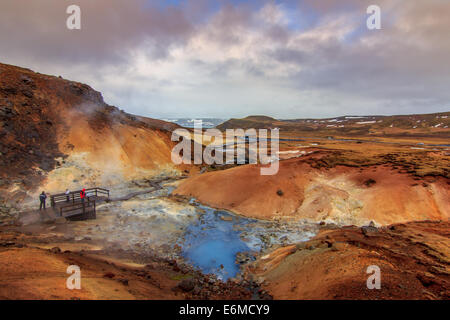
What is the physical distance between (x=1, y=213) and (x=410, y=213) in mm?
31661

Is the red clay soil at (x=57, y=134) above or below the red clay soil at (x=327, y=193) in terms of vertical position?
above

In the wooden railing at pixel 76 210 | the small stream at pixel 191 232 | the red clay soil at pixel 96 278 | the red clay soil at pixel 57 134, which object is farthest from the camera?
the red clay soil at pixel 57 134

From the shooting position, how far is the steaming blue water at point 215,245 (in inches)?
537

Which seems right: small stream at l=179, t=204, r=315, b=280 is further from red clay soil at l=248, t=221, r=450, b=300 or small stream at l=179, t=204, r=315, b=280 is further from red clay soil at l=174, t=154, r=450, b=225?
red clay soil at l=174, t=154, r=450, b=225

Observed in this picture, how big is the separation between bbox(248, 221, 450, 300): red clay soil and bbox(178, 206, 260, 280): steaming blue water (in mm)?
1693

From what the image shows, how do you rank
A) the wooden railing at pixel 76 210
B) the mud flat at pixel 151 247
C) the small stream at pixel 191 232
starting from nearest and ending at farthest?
1. the mud flat at pixel 151 247
2. the small stream at pixel 191 232
3. the wooden railing at pixel 76 210

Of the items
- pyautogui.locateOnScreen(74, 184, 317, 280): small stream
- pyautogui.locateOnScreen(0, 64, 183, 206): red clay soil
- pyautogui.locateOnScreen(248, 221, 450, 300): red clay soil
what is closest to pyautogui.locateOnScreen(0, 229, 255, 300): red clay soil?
pyautogui.locateOnScreen(74, 184, 317, 280): small stream

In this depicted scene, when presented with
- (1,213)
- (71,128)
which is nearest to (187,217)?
(1,213)

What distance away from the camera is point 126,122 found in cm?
4122

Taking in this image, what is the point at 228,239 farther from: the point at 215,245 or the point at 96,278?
the point at 96,278

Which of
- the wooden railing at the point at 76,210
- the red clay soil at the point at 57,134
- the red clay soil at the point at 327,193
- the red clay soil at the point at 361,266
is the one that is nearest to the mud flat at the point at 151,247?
the wooden railing at the point at 76,210

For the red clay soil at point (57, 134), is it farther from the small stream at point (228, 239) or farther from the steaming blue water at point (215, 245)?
the small stream at point (228, 239)

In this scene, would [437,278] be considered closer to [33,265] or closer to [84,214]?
[33,265]

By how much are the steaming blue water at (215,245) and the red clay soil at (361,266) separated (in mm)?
1693
